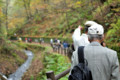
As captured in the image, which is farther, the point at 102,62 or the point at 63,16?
the point at 63,16

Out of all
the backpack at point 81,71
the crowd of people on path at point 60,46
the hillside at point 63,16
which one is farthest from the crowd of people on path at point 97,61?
the crowd of people on path at point 60,46

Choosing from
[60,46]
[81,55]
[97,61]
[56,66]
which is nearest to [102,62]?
[97,61]

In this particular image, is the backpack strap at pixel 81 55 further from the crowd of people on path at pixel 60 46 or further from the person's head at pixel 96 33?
the crowd of people on path at pixel 60 46

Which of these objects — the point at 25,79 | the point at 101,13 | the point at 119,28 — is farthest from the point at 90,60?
the point at 101,13

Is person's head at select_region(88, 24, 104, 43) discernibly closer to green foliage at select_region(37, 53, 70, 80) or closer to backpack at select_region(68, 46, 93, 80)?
backpack at select_region(68, 46, 93, 80)

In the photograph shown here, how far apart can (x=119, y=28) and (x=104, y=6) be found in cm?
706

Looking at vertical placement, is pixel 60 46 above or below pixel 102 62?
below

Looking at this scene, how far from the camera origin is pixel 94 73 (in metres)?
1.66

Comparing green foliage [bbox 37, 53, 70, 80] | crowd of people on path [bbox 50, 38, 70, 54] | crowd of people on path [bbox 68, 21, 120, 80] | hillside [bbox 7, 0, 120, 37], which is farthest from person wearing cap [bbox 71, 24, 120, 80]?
crowd of people on path [bbox 50, 38, 70, 54]

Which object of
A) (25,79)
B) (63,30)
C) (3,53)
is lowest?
(25,79)

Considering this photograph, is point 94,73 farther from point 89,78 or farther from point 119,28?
point 119,28

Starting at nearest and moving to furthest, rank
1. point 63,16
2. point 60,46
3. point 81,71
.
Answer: point 81,71 < point 60,46 < point 63,16

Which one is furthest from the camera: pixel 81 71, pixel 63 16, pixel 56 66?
pixel 63 16

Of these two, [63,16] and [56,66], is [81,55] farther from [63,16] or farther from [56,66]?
[63,16]
